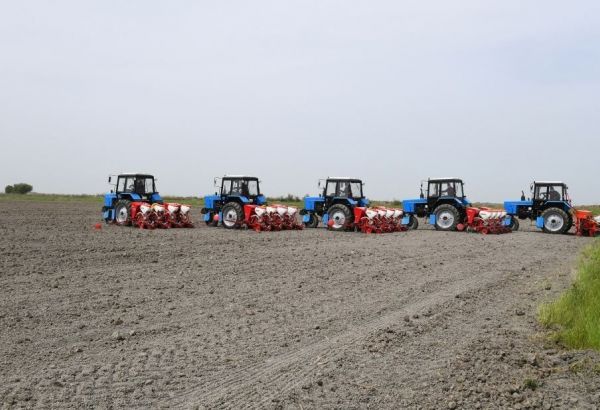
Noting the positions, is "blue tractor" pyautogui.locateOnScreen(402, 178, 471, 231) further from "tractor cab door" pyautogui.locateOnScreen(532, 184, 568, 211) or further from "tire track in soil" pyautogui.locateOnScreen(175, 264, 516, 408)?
"tire track in soil" pyautogui.locateOnScreen(175, 264, 516, 408)

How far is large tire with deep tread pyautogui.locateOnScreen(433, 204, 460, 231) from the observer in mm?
21688

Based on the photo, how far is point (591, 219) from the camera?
2142 cm

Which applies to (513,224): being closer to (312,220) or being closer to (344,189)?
(344,189)

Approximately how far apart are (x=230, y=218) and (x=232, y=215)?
0.14m

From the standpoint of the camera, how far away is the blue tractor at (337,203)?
21562 millimetres

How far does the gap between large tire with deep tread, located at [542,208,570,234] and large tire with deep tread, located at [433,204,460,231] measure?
10.6ft

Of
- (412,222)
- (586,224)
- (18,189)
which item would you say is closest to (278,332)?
(412,222)

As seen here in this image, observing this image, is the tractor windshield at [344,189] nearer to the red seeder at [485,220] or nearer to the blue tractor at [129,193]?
the red seeder at [485,220]

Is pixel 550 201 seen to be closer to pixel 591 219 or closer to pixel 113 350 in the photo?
pixel 591 219

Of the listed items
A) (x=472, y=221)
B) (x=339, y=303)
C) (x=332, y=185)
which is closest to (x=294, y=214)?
(x=332, y=185)

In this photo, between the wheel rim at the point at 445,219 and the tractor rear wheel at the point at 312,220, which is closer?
the wheel rim at the point at 445,219

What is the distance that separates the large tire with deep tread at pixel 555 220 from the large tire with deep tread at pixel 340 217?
7119 millimetres

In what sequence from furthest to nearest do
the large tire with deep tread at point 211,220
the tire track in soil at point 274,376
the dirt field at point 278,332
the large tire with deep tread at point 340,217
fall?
the large tire with deep tread at point 211,220
the large tire with deep tread at point 340,217
the dirt field at point 278,332
the tire track in soil at point 274,376

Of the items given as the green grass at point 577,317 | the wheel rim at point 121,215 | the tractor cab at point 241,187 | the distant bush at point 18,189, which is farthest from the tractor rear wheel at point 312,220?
the distant bush at point 18,189
